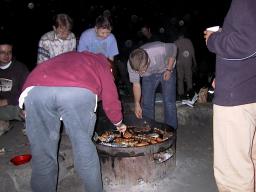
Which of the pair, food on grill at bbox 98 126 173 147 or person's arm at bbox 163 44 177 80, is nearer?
food on grill at bbox 98 126 173 147

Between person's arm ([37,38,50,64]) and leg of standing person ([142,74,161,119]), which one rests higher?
person's arm ([37,38,50,64])

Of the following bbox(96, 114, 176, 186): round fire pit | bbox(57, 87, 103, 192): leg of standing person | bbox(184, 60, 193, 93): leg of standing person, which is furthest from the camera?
bbox(184, 60, 193, 93): leg of standing person

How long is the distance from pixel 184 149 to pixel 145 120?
117 centimetres

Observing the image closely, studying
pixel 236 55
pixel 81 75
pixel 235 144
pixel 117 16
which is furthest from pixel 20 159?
pixel 117 16

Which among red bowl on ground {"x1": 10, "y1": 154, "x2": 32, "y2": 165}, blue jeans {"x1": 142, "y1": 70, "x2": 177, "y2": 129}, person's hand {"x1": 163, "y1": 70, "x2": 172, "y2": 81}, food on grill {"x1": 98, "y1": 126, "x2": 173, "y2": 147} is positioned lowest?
red bowl on ground {"x1": 10, "y1": 154, "x2": 32, "y2": 165}

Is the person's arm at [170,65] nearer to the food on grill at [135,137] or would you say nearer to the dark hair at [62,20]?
the food on grill at [135,137]

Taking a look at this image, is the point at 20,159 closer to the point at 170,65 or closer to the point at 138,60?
the point at 138,60

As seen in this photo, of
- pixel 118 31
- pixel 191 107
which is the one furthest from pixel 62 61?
pixel 118 31

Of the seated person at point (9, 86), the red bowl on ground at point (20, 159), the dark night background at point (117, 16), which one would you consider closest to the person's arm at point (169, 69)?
the seated person at point (9, 86)

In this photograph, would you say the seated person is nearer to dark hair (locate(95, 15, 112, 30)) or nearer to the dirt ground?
the dirt ground

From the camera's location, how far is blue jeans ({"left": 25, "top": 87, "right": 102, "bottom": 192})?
3.44 meters

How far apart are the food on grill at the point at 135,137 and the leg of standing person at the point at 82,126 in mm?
964

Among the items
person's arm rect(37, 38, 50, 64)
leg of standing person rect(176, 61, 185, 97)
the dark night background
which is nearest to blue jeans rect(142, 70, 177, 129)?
person's arm rect(37, 38, 50, 64)

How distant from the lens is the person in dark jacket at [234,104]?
2.92 m
